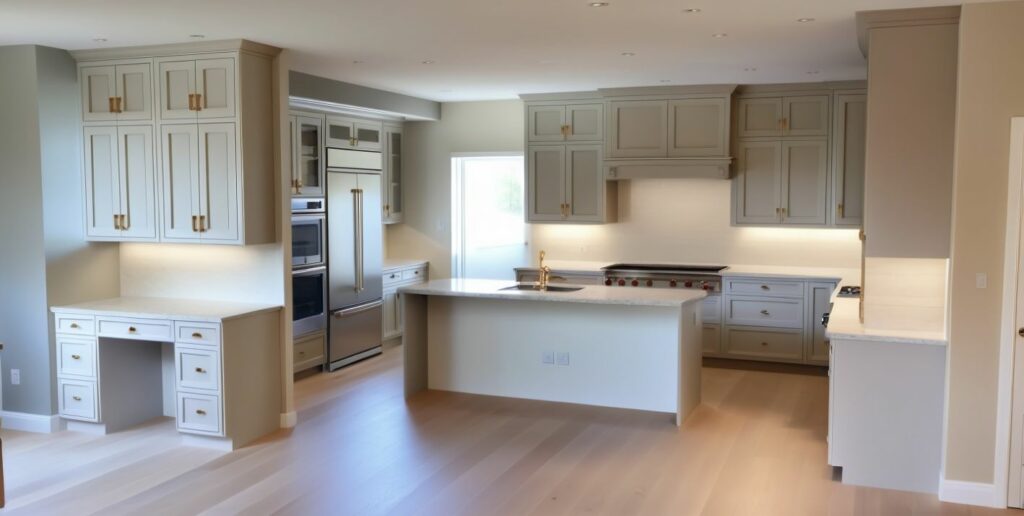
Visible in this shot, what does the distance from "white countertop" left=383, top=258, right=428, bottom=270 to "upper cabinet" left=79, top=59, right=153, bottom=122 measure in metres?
3.09

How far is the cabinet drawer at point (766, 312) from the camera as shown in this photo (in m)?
7.23

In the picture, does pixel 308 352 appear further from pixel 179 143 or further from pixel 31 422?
pixel 179 143

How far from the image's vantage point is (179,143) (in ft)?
17.7

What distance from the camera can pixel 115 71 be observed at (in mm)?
5527

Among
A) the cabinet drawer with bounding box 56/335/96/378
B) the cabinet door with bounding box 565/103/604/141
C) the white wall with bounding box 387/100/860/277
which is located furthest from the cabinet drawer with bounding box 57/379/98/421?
the cabinet door with bounding box 565/103/604/141

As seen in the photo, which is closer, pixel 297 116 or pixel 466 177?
pixel 297 116

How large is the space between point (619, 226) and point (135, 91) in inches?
176

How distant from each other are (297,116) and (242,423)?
2.62 meters

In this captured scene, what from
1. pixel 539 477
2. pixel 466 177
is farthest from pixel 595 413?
pixel 466 177

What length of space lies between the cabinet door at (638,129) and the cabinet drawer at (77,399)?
4565 mm

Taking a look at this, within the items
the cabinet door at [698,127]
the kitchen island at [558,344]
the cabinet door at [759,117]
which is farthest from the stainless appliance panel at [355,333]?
the cabinet door at [759,117]

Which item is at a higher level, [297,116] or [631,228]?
[297,116]

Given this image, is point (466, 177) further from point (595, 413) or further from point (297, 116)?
point (595, 413)

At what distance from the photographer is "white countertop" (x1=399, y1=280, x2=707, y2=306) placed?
5.60 metres
